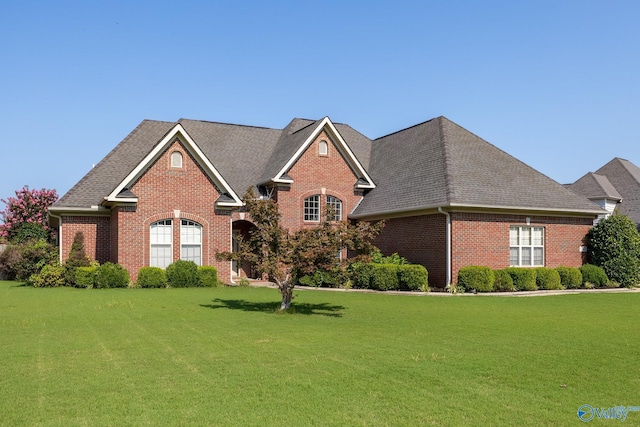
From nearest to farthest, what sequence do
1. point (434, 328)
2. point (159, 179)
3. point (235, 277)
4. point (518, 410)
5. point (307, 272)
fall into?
point (518, 410) → point (434, 328) → point (307, 272) → point (159, 179) → point (235, 277)

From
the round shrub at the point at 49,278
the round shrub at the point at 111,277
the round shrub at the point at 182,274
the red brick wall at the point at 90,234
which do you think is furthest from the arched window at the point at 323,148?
the round shrub at the point at 49,278

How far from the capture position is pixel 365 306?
54.9 feet

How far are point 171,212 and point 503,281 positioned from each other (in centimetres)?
1377

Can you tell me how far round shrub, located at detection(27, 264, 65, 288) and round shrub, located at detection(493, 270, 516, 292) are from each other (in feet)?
57.9

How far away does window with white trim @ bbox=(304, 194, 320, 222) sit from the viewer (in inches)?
1123

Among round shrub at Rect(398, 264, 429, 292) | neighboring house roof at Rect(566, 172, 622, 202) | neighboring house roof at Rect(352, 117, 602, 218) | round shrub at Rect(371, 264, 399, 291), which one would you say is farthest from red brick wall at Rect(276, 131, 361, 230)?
neighboring house roof at Rect(566, 172, 622, 202)

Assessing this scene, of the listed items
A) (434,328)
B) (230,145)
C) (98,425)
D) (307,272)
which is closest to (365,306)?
(307,272)

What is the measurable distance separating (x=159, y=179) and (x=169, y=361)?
647 inches

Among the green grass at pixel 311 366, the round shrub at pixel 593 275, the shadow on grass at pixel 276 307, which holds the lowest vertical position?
the shadow on grass at pixel 276 307

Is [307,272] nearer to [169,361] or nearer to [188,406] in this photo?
[169,361]

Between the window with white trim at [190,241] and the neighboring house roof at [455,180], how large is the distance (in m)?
7.85

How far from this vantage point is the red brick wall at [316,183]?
2788cm

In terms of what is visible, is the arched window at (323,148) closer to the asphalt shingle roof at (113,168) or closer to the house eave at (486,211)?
the house eave at (486,211)

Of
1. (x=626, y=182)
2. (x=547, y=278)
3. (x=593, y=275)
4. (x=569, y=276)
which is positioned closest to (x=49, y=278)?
(x=547, y=278)
